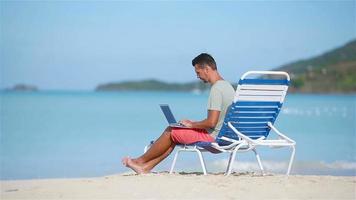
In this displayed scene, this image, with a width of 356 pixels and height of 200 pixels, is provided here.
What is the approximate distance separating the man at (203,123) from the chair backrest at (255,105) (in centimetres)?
13

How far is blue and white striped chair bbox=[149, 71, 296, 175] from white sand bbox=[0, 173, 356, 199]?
30 centimetres

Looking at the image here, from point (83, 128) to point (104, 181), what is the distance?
66.7 feet

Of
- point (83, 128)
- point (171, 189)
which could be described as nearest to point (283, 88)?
point (171, 189)

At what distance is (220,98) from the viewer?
8.36m

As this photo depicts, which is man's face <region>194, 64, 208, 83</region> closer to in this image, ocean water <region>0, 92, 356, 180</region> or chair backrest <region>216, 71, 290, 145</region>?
chair backrest <region>216, 71, 290, 145</region>

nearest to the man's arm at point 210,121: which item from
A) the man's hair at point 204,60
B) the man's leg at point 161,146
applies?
the man's leg at point 161,146

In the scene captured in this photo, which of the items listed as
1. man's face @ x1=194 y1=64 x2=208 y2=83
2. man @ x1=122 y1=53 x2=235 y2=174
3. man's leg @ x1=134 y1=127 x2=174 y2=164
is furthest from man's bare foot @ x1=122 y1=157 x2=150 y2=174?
man's face @ x1=194 y1=64 x2=208 y2=83

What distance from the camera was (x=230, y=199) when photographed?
7.22 metres

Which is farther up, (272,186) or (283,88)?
(283,88)

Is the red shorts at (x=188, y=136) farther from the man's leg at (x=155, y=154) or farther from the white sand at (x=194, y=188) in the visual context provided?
the white sand at (x=194, y=188)

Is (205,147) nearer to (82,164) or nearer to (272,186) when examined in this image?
(272,186)

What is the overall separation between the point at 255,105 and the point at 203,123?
560 mm

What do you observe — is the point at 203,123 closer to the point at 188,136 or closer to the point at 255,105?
the point at 188,136

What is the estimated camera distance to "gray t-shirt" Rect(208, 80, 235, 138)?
27.3 ft
